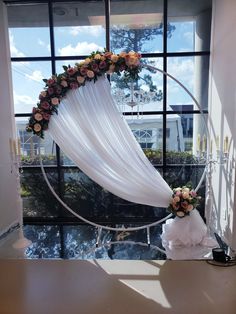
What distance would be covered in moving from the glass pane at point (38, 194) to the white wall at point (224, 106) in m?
2.40

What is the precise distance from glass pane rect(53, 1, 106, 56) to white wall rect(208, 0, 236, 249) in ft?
5.18

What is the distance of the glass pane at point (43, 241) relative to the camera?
9.76 feet

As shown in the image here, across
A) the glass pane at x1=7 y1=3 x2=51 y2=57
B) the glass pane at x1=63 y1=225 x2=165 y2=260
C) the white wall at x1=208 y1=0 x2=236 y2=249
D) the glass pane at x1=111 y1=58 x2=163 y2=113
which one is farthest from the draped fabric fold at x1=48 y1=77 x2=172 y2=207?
the glass pane at x1=7 y1=3 x2=51 y2=57

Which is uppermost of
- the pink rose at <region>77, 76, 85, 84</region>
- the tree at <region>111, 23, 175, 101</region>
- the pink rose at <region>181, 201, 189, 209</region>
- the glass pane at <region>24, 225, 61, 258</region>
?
the tree at <region>111, 23, 175, 101</region>

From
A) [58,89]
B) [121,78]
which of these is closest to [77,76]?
[58,89]

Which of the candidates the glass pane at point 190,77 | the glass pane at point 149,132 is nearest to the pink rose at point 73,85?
the glass pane at point 149,132

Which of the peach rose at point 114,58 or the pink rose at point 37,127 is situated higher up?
the peach rose at point 114,58

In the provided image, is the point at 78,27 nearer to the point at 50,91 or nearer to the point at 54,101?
the point at 50,91

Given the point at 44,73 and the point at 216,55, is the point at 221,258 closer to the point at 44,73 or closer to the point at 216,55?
the point at 216,55

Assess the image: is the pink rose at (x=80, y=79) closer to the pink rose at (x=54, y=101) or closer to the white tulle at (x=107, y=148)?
the white tulle at (x=107, y=148)

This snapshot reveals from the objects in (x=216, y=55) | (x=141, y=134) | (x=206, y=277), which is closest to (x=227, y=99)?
(x=216, y=55)

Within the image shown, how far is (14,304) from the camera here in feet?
5.77

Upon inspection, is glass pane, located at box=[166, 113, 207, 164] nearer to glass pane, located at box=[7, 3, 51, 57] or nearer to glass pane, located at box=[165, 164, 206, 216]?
glass pane, located at box=[165, 164, 206, 216]

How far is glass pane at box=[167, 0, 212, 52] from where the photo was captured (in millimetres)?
3488
